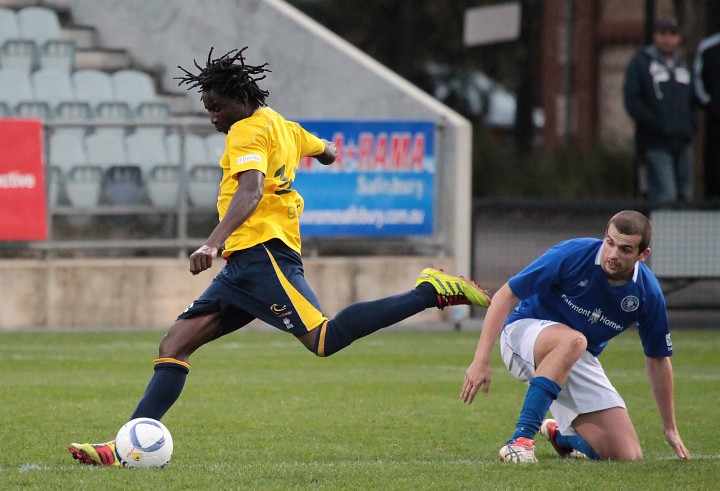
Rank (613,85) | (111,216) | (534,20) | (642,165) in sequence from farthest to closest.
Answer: (534,20)
(613,85)
(642,165)
(111,216)

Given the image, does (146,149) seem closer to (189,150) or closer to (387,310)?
(189,150)

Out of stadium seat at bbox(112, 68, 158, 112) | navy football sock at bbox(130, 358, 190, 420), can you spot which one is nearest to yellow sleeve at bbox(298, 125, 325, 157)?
navy football sock at bbox(130, 358, 190, 420)

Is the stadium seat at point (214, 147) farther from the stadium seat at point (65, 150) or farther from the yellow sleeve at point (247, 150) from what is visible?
the yellow sleeve at point (247, 150)

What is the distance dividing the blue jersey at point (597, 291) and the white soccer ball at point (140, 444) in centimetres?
181

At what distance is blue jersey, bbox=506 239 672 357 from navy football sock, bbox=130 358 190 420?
1645mm

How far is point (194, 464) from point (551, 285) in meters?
1.92

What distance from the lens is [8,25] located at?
16.5 meters

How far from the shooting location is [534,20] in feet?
112

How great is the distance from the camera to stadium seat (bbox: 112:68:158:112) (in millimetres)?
15702

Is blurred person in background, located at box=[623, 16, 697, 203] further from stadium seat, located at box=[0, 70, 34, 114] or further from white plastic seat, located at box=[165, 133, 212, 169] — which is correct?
stadium seat, located at box=[0, 70, 34, 114]

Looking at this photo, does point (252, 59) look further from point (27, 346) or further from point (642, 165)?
point (27, 346)

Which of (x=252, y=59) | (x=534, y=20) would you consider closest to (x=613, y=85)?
(x=534, y=20)

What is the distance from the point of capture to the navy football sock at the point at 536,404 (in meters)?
6.20

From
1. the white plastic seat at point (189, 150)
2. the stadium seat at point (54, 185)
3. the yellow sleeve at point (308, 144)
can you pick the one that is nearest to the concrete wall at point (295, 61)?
the white plastic seat at point (189, 150)
